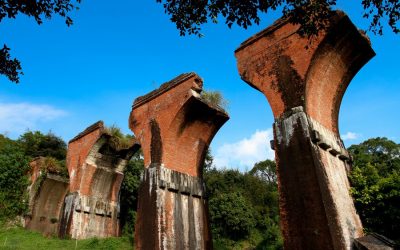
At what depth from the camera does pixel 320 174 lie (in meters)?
7.28

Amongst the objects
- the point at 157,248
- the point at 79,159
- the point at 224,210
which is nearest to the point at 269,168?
the point at 224,210

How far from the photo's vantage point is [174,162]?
38.0 ft

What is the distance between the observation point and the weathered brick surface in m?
17.8

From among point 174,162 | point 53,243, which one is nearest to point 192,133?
Result: point 174,162

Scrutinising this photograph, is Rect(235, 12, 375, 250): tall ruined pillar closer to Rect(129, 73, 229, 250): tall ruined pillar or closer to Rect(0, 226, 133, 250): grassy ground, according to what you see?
Rect(129, 73, 229, 250): tall ruined pillar

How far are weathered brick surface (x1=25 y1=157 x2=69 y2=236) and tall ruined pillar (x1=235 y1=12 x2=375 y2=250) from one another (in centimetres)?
1321

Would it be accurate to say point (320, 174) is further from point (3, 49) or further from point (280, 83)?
point (3, 49)

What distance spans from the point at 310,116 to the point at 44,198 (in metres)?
15.4

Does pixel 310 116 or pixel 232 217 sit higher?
pixel 310 116

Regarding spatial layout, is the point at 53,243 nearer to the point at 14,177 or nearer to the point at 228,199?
the point at 14,177

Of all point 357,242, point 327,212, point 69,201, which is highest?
point 69,201

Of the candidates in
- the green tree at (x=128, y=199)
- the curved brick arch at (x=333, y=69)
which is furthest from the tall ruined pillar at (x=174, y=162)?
the green tree at (x=128, y=199)

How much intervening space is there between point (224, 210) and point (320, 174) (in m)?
16.5

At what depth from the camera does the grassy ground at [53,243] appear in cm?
1278
